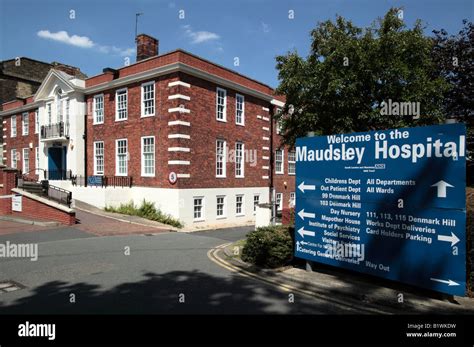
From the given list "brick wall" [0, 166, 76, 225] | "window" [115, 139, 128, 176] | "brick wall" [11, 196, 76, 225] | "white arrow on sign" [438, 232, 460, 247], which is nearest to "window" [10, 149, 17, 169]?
"brick wall" [0, 166, 76, 225]

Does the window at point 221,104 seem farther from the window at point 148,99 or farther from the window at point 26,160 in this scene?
the window at point 26,160

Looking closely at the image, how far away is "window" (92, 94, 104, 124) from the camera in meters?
23.6

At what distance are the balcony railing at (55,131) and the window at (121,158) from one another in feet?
16.8

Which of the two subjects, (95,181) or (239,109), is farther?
(239,109)

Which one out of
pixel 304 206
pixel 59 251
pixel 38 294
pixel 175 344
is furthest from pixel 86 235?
pixel 175 344

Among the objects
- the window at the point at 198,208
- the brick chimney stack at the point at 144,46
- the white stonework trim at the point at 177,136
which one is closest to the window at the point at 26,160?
the brick chimney stack at the point at 144,46

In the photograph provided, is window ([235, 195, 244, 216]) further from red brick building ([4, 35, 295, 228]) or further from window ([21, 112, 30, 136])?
window ([21, 112, 30, 136])

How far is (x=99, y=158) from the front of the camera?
77.6ft

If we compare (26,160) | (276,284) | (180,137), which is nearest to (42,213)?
(180,137)

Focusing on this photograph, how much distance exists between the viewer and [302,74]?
51.5ft

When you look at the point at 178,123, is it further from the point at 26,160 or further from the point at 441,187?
the point at 26,160

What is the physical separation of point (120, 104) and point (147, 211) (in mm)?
7666

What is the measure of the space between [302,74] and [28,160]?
86.3ft

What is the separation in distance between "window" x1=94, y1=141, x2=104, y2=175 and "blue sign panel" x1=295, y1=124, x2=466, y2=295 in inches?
750
